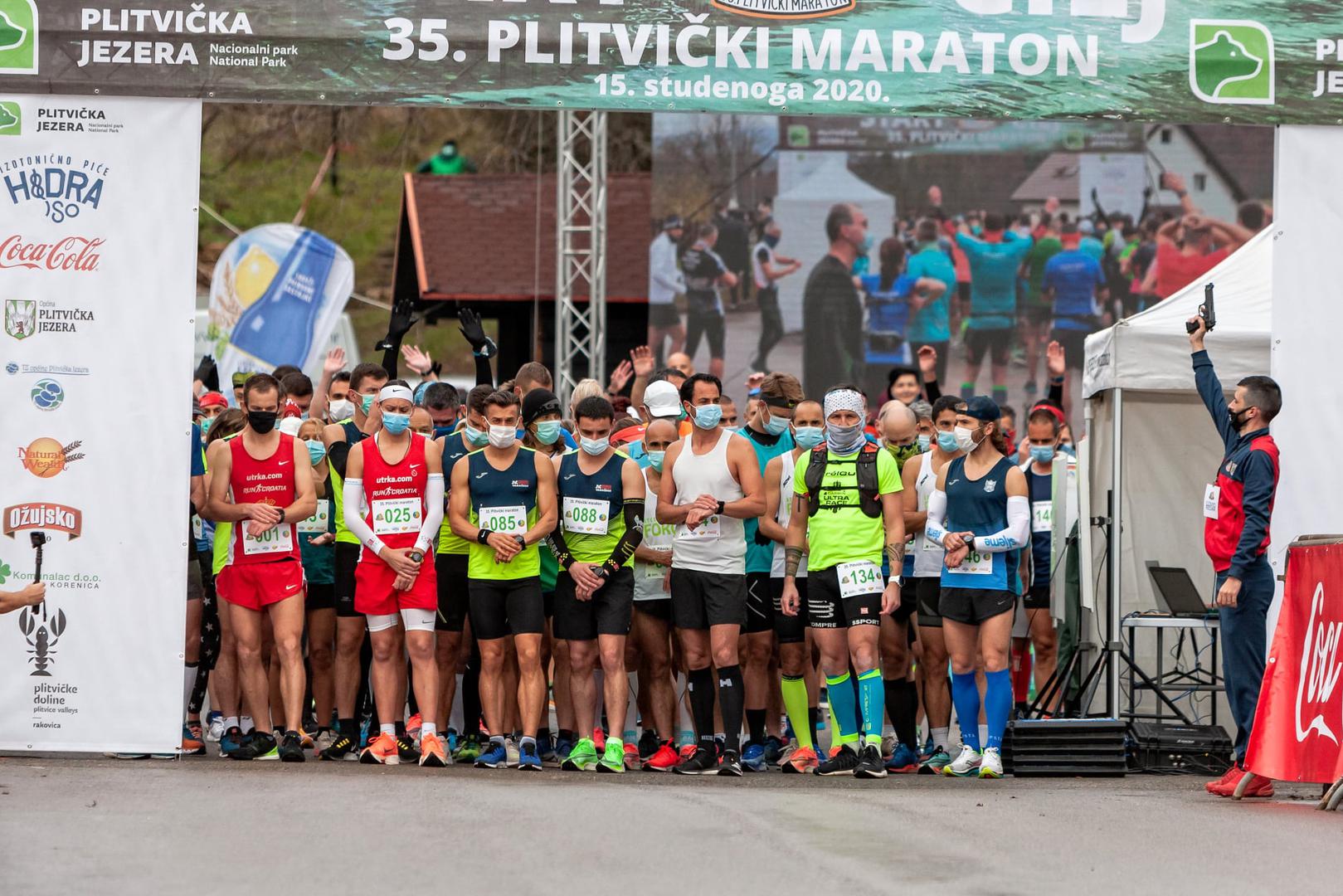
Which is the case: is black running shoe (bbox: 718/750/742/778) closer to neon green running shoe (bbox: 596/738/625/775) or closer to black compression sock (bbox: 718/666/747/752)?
black compression sock (bbox: 718/666/747/752)

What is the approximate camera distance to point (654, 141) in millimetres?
23375

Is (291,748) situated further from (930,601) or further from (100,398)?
(930,601)

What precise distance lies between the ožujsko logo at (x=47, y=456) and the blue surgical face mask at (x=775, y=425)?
4134 millimetres

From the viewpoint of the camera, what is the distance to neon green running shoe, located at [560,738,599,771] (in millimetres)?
10766

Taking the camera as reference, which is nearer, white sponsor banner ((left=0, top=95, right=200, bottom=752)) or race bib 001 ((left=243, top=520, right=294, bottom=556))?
white sponsor banner ((left=0, top=95, right=200, bottom=752))

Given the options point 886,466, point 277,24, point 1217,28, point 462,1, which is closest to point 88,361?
point 277,24

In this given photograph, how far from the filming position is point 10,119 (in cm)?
1070

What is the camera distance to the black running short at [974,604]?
10789 millimetres

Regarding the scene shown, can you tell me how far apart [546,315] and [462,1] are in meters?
13.9

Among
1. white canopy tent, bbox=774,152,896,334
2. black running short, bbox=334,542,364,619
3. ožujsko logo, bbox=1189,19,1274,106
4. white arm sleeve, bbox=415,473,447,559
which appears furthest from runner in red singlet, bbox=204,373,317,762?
white canopy tent, bbox=774,152,896,334

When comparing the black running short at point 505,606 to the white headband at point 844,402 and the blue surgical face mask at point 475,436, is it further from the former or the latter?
the white headband at point 844,402

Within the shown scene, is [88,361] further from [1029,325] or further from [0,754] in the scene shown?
[1029,325]

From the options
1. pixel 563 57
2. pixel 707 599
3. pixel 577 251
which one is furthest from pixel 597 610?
pixel 577 251

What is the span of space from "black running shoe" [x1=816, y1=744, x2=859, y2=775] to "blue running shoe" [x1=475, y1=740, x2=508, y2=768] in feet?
6.16
